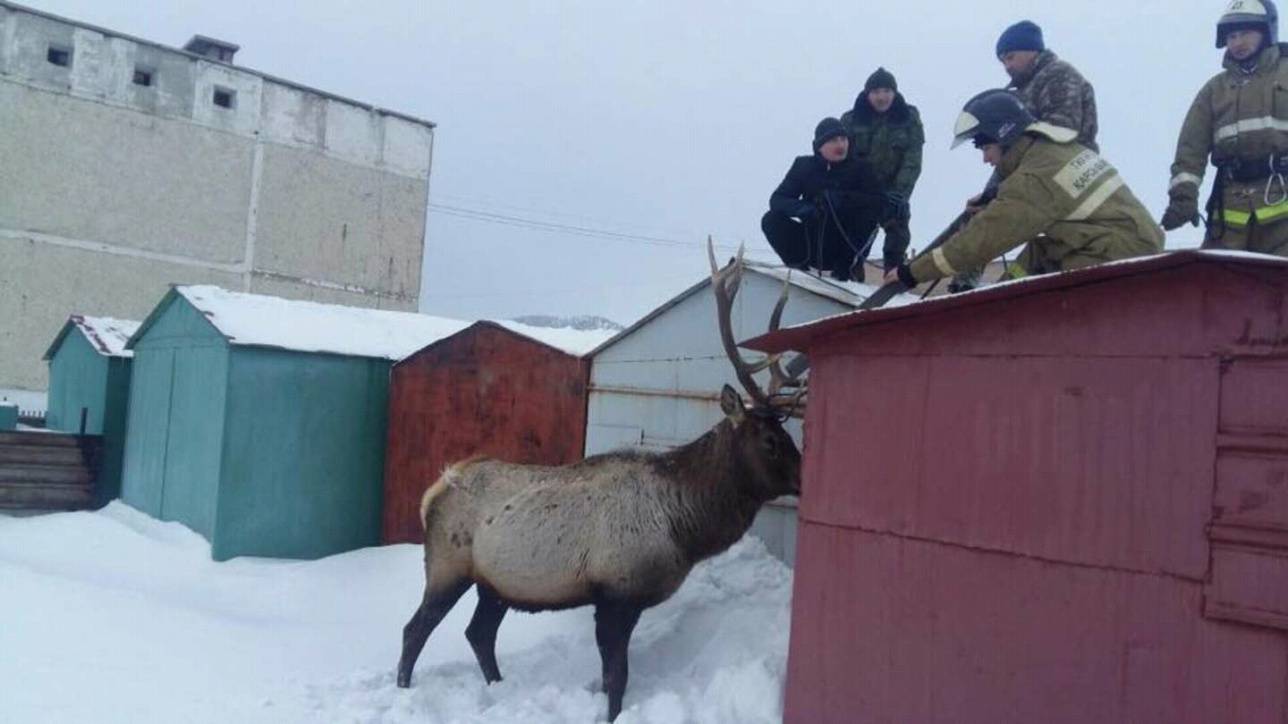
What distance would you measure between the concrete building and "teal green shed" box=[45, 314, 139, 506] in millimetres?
11330

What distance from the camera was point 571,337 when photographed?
10.9m

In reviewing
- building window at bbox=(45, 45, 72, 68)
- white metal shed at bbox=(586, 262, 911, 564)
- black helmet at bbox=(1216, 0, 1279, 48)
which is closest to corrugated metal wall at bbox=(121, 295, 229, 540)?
white metal shed at bbox=(586, 262, 911, 564)

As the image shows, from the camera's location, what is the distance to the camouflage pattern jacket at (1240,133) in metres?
5.83

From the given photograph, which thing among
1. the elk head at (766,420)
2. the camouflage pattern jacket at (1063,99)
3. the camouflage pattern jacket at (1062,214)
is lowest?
the elk head at (766,420)

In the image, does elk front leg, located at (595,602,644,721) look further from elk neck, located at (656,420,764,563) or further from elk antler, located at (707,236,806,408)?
elk antler, located at (707,236,806,408)

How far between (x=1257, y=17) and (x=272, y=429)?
981 centimetres

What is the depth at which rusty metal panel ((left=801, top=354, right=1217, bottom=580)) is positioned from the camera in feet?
12.9

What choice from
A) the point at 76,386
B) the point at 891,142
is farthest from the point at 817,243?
the point at 76,386

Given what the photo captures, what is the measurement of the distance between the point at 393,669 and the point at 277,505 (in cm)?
462

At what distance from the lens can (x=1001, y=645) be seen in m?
4.45

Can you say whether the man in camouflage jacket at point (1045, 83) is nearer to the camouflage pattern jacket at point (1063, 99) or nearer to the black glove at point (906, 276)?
the camouflage pattern jacket at point (1063, 99)

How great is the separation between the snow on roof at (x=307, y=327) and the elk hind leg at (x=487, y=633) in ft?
15.4

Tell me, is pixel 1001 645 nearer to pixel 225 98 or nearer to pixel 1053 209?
pixel 1053 209

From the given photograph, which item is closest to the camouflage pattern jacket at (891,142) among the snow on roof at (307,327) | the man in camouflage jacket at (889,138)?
the man in camouflage jacket at (889,138)
